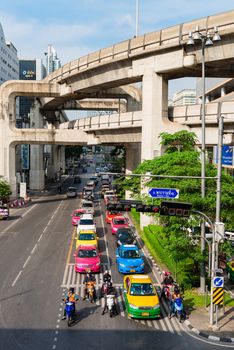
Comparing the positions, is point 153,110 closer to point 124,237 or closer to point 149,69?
point 149,69

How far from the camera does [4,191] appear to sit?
173 ft

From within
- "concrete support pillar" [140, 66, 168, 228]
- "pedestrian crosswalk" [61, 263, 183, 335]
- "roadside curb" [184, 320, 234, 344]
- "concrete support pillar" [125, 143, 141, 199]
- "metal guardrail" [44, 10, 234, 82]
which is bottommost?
"roadside curb" [184, 320, 234, 344]

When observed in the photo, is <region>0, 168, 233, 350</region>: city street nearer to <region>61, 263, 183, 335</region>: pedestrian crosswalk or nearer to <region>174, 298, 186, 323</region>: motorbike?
<region>61, 263, 183, 335</region>: pedestrian crosswalk

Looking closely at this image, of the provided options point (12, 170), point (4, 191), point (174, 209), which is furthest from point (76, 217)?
point (174, 209)

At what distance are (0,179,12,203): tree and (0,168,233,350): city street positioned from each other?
18.0m

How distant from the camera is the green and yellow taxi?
18406 mm

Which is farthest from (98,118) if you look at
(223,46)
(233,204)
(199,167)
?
(233,204)

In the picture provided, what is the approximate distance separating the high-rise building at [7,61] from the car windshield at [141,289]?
10681 cm

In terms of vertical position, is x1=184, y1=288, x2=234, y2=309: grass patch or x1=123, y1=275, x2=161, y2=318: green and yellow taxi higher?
x1=123, y1=275, x2=161, y2=318: green and yellow taxi

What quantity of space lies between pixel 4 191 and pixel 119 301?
35305mm

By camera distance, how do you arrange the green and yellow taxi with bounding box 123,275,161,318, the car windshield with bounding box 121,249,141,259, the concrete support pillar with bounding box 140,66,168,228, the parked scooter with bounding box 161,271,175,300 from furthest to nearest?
the concrete support pillar with bounding box 140,66,168,228 < the car windshield with bounding box 121,249,141,259 < the parked scooter with bounding box 161,271,175,300 < the green and yellow taxi with bounding box 123,275,161,318

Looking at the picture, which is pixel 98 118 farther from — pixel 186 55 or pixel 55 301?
pixel 55 301

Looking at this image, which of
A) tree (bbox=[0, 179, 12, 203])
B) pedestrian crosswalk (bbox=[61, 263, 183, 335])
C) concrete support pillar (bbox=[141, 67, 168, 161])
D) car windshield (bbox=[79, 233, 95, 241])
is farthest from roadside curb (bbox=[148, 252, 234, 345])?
tree (bbox=[0, 179, 12, 203])

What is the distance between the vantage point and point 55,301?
68.1 ft
